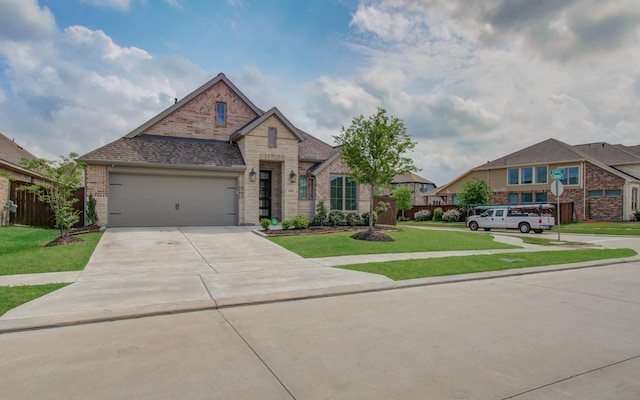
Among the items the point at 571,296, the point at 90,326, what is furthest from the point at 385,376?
the point at 571,296

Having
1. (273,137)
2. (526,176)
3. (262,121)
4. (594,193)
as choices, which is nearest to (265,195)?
(273,137)

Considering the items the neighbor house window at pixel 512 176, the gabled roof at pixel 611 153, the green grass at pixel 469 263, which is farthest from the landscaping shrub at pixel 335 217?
the gabled roof at pixel 611 153

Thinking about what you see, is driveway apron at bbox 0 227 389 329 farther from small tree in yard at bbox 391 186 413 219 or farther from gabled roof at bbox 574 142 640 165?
gabled roof at bbox 574 142 640 165

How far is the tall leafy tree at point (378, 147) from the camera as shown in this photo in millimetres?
14172

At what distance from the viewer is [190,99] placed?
18.7m

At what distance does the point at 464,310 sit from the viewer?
19.8 feet

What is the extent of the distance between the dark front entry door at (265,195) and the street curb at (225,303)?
499 inches

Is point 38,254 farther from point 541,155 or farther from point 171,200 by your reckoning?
point 541,155

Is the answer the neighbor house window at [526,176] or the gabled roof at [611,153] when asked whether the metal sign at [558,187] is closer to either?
the neighbor house window at [526,176]

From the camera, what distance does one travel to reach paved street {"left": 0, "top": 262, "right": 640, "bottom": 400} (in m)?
3.41

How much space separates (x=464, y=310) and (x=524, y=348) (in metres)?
1.62

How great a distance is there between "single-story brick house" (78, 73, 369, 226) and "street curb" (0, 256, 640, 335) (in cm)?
800

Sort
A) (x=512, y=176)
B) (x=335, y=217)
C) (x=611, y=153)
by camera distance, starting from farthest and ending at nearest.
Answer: (x=512, y=176), (x=611, y=153), (x=335, y=217)

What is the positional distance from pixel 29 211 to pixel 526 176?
38229 millimetres
